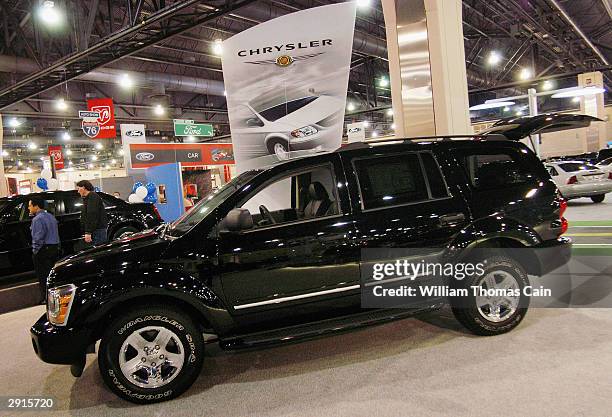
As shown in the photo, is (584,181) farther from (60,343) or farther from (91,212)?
(60,343)

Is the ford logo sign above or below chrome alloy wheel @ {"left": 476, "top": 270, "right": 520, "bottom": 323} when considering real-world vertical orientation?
above

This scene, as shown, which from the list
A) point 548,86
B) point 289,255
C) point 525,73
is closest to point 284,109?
point 289,255

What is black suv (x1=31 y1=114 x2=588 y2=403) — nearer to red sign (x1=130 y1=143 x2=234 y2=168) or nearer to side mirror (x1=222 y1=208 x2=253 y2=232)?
side mirror (x1=222 y1=208 x2=253 y2=232)

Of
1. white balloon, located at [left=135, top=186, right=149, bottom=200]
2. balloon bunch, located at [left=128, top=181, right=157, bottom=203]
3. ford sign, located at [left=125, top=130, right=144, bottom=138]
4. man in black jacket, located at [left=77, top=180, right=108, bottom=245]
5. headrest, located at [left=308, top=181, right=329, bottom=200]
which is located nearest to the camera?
headrest, located at [left=308, top=181, right=329, bottom=200]

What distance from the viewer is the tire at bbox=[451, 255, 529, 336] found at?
3.78 metres

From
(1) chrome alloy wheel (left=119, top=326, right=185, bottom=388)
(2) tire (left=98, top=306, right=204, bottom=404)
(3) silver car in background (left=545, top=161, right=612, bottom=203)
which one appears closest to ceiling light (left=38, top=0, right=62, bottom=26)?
(2) tire (left=98, top=306, right=204, bottom=404)

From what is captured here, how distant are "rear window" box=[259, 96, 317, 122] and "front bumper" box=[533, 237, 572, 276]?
13.3ft

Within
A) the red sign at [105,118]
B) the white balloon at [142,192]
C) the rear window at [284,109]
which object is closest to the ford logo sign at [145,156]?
the red sign at [105,118]

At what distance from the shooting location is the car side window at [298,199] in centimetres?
362

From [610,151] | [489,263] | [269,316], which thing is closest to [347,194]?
[269,316]

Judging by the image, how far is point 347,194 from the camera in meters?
3.61

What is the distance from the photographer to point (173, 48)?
14852 mm

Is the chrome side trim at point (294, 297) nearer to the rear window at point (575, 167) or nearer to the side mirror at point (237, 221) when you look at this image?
the side mirror at point (237, 221)

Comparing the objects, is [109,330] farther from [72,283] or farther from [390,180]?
[390,180]
